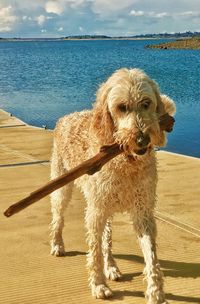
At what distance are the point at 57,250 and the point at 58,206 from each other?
0.61 metres

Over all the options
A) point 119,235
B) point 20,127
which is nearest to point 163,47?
point 20,127

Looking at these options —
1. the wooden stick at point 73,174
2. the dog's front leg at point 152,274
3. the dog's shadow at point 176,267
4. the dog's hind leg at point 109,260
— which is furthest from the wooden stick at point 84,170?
the dog's shadow at point 176,267

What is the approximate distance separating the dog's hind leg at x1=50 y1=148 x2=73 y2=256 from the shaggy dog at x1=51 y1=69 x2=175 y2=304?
627 mm

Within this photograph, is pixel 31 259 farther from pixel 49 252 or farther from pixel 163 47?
pixel 163 47

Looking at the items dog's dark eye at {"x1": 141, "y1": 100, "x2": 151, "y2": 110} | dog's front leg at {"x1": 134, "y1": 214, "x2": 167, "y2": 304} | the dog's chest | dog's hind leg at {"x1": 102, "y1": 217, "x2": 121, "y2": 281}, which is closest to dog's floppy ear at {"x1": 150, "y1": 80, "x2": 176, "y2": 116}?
dog's dark eye at {"x1": 141, "y1": 100, "x2": 151, "y2": 110}

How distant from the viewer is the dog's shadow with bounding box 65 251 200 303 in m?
6.01

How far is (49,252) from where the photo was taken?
732 centimetres

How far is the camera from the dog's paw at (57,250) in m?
7.21

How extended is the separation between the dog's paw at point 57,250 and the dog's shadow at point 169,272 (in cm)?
8

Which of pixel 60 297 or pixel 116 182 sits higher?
pixel 116 182

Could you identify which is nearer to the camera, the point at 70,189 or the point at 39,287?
the point at 39,287

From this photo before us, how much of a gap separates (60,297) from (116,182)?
62.0 inches

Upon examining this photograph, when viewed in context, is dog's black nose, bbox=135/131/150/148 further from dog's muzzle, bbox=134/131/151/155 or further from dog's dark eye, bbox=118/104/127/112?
dog's dark eye, bbox=118/104/127/112

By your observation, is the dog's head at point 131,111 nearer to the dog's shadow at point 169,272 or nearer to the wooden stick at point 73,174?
the wooden stick at point 73,174
